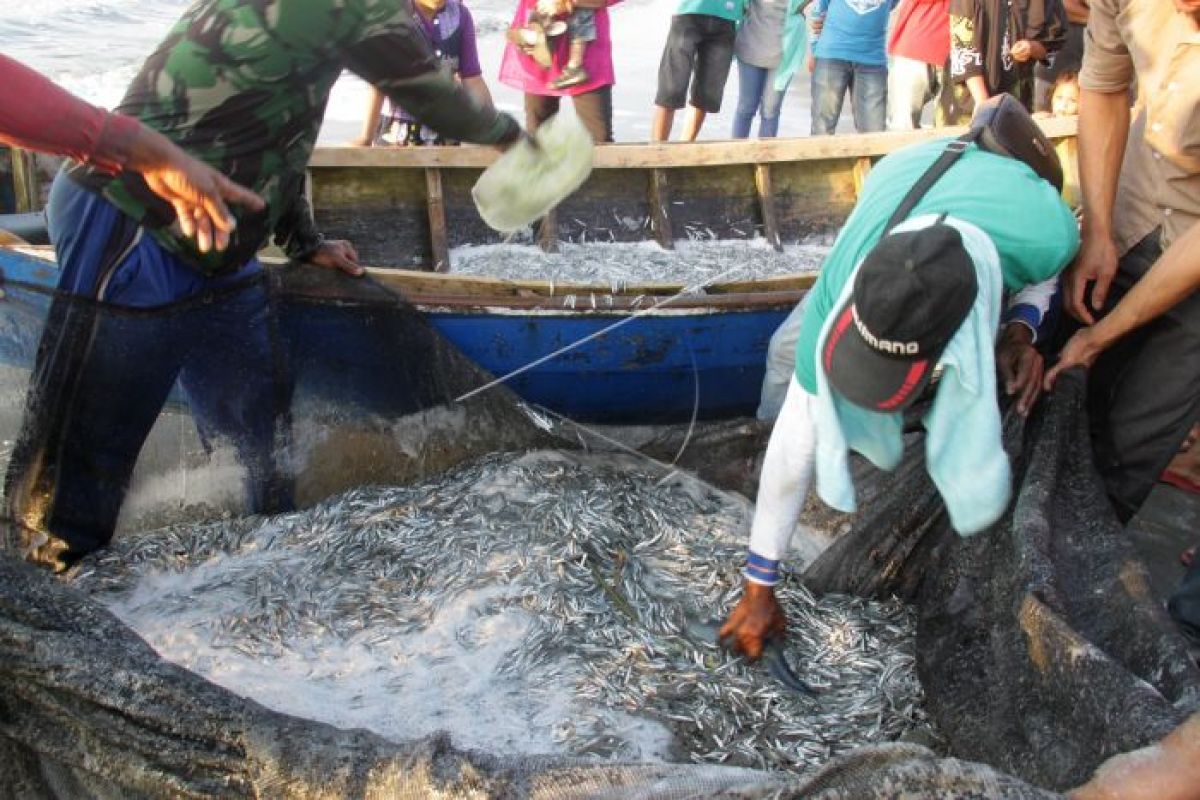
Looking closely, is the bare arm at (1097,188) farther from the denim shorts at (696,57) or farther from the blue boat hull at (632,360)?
the denim shorts at (696,57)

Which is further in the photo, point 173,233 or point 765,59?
point 765,59

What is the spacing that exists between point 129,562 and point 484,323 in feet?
6.01

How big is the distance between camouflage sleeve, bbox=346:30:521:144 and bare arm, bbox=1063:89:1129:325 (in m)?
2.25

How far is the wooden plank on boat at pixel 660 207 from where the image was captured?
22.2ft

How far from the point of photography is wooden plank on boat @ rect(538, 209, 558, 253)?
6.73m

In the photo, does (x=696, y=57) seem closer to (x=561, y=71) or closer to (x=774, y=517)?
(x=561, y=71)

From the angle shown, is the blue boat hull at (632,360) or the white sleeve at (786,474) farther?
the blue boat hull at (632,360)

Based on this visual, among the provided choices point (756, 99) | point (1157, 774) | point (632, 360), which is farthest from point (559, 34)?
point (1157, 774)

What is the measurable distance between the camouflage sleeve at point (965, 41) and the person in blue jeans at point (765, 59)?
1.92 m

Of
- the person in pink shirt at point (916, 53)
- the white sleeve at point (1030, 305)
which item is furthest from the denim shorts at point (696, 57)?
the white sleeve at point (1030, 305)

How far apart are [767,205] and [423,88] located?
3.58 m

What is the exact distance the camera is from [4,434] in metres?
4.11

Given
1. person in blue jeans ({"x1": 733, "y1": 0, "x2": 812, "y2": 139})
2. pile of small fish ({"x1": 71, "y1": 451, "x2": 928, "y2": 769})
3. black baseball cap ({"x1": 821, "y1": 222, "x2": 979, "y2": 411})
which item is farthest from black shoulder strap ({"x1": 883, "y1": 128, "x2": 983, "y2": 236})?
person in blue jeans ({"x1": 733, "y1": 0, "x2": 812, "y2": 139})

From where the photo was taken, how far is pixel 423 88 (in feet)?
12.5
